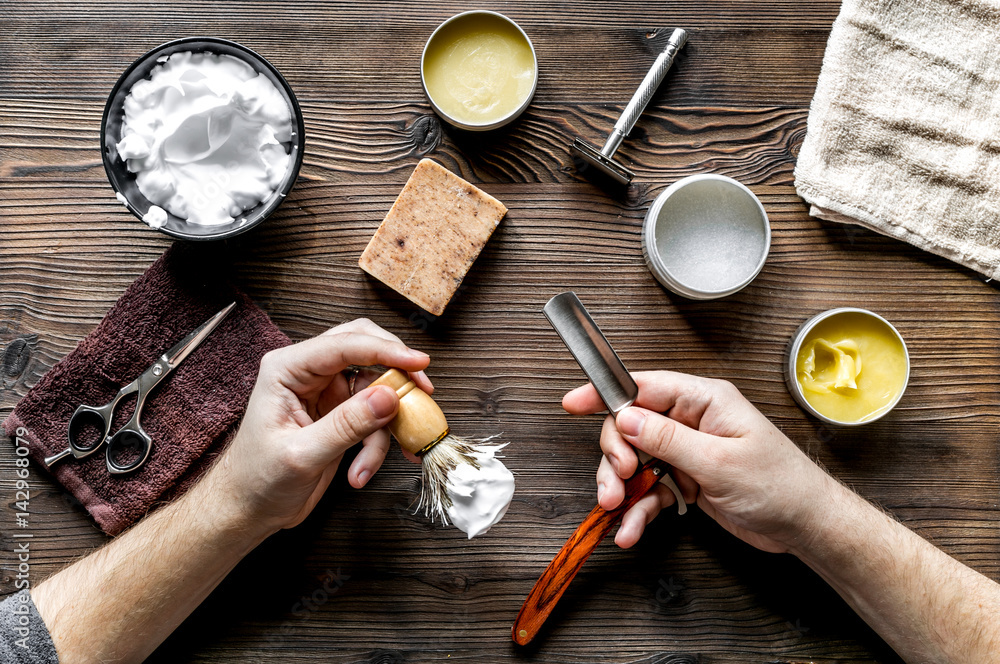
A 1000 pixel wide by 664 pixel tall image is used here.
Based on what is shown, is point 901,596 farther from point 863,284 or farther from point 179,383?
point 179,383

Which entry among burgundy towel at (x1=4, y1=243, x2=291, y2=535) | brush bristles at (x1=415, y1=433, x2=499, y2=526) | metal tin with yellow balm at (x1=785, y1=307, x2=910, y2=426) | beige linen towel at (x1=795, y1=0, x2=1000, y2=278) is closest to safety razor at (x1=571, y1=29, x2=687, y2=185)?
beige linen towel at (x1=795, y1=0, x2=1000, y2=278)

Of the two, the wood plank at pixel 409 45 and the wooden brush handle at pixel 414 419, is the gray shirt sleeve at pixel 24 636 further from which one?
the wood plank at pixel 409 45

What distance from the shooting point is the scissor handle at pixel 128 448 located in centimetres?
111

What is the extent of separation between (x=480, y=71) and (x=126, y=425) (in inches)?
37.4

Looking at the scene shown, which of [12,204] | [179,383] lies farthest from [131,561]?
[12,204]

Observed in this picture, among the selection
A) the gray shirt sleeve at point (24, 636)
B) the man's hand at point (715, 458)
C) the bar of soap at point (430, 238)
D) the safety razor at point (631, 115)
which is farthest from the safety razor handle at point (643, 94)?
the gray shirt sleeve at point (24, 636)

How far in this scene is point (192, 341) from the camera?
3.68 ft

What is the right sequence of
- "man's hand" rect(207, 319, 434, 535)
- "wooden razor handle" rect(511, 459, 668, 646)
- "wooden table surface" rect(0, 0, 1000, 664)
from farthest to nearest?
1. "wooden table surface" rect(0, 0, 1000, 664)
2. "wooden razor handle" rect(511, 459, 668, 646)
3. "man's hand" rect(207, 319, 434, 535)

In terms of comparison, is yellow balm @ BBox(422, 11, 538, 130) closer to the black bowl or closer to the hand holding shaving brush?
the black bowl

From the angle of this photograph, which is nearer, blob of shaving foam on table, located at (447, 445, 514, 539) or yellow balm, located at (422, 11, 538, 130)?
blob of shaving foam on table, located at (447, 445, 514, 539)

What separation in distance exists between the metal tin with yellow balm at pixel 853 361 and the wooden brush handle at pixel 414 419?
0.70 metres

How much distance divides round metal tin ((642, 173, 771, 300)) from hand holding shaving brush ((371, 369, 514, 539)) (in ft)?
1.61

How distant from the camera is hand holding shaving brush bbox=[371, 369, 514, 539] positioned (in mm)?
960

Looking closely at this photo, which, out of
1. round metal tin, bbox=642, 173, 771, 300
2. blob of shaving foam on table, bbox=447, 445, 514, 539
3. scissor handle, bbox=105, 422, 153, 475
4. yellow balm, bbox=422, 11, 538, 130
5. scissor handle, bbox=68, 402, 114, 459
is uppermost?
yellow balm, bbox=422, 11, 538, 130
